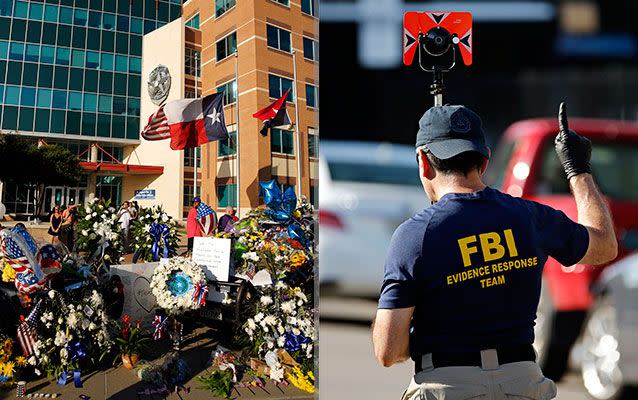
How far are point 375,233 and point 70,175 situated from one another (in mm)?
1729

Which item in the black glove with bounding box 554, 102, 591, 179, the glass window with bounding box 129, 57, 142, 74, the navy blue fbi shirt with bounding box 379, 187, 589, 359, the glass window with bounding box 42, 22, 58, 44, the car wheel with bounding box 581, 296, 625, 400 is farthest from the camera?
the glass window with bounding box 129, 57, 142, 74

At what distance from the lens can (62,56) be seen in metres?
3.10

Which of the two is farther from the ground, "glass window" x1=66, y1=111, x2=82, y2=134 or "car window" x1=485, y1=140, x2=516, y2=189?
"glass window" x1=66, y1=111, x2=82, y2=134

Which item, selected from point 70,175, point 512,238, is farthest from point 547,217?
point 70,175

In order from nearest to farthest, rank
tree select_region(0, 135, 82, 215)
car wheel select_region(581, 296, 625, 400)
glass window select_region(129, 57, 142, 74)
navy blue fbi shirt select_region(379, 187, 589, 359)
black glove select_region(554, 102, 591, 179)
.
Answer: navy blue fbi shirt select_region(379, 187, 589, 359) < black glove select_region(554, 102, 591, 179) < car wheel select_region(581, 296, 625, 400) < tree select_region(0, 135, 82, 215) < glass window select_region(129, 57, 142, 74)

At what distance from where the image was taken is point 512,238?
1.36m

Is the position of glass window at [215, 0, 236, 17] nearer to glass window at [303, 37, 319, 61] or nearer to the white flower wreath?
glass window at [303, 37, 319, 61]

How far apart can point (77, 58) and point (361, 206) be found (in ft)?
6.15

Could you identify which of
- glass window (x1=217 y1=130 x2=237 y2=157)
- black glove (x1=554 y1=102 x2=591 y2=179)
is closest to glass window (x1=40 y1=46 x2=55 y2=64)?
glass window (x1=217 y1=130 x2=237 y2=157)

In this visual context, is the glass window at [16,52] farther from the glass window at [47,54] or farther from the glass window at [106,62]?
the glass window at [106,62]

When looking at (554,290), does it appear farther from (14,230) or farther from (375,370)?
(14,230)

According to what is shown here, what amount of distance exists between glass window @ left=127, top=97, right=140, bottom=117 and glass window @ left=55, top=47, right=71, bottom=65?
363 mm

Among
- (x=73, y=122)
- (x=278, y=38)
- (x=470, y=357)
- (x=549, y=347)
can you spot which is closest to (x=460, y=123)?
(x=470, y=357)

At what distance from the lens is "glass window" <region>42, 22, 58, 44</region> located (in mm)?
3070
